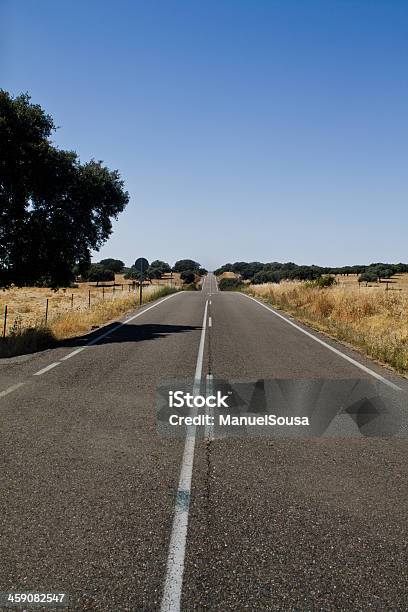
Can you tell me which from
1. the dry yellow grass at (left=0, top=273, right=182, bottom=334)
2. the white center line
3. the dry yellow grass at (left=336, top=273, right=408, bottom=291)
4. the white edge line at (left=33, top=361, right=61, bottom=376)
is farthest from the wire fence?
the dry yellow grass at (left=336, top=273, right=408, bottom=291)

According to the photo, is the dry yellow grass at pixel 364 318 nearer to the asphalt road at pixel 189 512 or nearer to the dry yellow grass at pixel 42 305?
the asphalt road at pixel 189 512

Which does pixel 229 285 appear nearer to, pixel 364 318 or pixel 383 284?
pixel 383 284

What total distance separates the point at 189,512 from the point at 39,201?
15.4 m

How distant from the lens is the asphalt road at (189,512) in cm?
283

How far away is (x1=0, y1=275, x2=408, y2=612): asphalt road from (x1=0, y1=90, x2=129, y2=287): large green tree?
9.66 meters

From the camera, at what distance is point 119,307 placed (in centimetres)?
2558

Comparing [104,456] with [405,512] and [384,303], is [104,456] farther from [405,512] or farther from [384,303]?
[384,303]

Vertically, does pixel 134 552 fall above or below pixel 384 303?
below

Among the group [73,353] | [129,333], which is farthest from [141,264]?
[73,353]

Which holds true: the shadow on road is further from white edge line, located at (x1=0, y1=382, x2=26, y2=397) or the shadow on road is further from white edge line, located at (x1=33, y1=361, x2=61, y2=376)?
white edge line, located at (x1=0, y1=382, x2=26, y2=397)

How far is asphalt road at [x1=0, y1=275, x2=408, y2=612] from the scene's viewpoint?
2.83 m

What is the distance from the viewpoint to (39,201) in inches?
668

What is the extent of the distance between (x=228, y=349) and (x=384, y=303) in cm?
1078

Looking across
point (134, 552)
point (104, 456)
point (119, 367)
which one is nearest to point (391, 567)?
point (134, 552)
